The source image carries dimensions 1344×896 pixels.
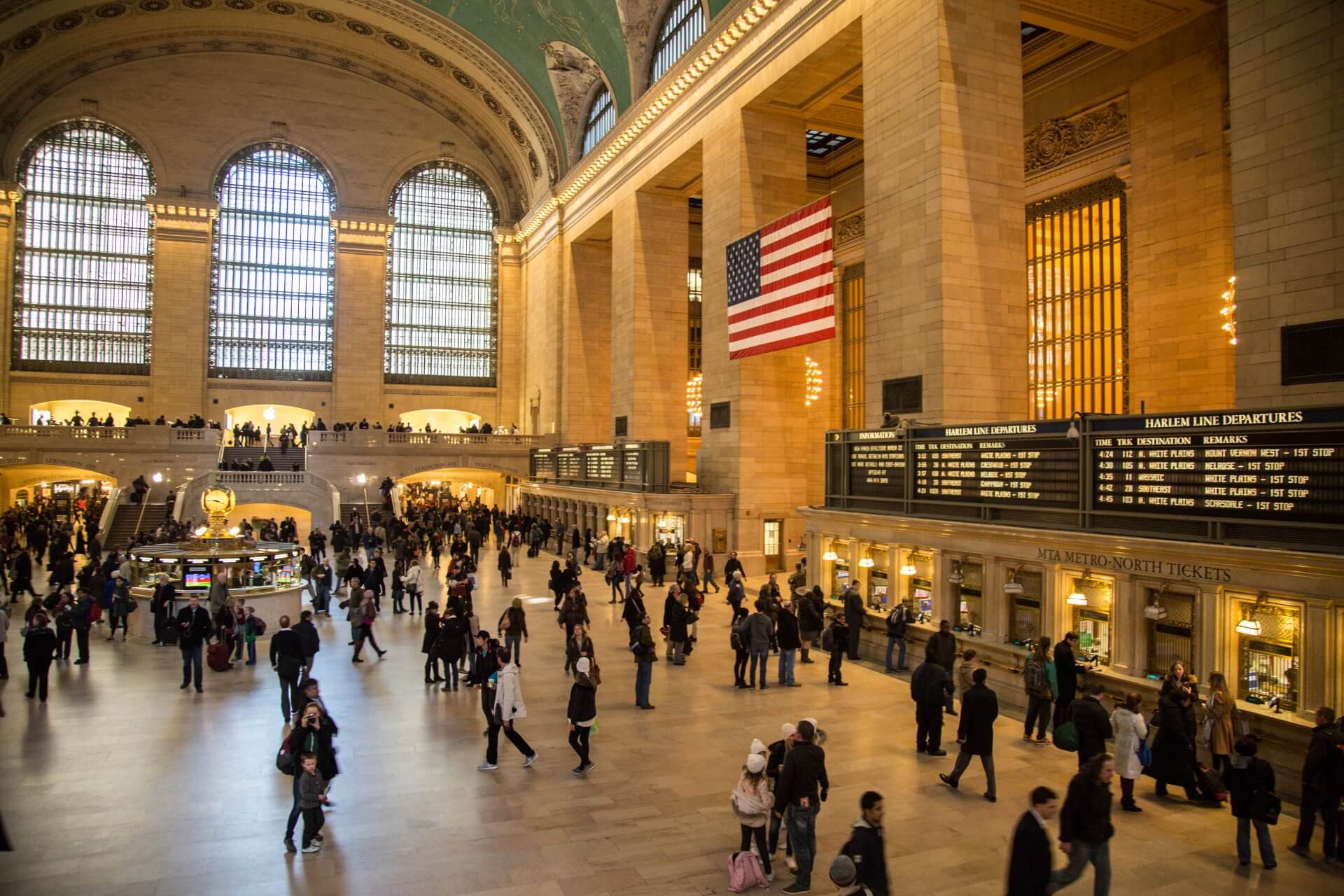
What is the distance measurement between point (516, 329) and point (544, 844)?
1562 inches

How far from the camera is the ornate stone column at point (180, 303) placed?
38.8m

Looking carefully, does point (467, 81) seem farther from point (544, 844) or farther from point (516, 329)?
point (544, 844)

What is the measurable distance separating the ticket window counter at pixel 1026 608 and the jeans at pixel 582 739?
558 cm

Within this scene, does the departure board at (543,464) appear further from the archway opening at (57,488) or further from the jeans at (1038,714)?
the jeans at (1038,714)

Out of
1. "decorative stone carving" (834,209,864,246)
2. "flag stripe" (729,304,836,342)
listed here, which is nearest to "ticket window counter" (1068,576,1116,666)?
"flag stripe" (729,304,836,342)

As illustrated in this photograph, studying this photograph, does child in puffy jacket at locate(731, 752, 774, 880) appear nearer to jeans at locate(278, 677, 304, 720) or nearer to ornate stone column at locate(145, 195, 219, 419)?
jeans at locate(278, 677, 304, 720)

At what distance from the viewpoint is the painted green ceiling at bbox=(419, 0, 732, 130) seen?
2866 cm

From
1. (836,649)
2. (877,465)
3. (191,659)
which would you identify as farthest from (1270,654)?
(191,659)

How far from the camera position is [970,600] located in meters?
11.7

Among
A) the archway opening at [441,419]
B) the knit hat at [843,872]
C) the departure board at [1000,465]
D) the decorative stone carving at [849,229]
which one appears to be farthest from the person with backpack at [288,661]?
the archway opening at [441,419]

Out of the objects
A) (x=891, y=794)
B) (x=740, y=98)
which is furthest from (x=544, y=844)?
(x=740, y=98)

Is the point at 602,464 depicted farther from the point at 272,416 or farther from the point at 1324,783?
the point at 272,416

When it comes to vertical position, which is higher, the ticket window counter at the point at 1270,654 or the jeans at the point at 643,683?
the ticket window counter at the point at 1270,654

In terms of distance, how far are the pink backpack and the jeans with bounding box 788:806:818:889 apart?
0.84 feet
